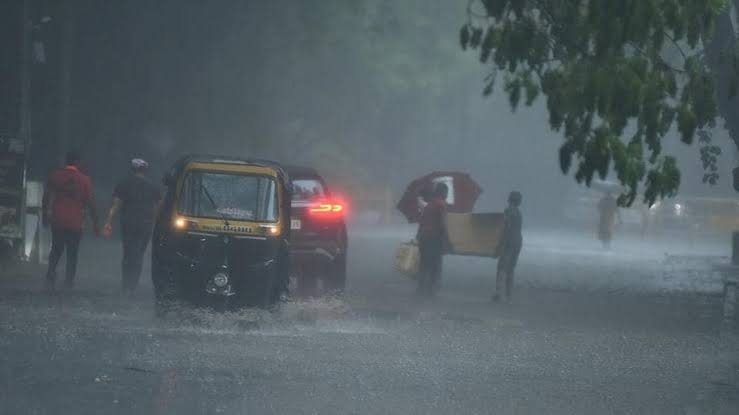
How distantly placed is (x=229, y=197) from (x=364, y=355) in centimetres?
373

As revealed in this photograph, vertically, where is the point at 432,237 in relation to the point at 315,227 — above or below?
below

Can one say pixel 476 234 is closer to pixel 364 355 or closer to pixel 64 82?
pixel 64 82

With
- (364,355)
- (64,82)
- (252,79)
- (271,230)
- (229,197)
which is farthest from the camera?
(252,79)

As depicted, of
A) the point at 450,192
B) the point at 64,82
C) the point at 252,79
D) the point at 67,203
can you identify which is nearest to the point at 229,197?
the point at 67,203

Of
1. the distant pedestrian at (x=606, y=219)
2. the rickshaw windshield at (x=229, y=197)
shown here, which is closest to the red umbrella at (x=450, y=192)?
the rickshaw windshield at (x=229, y=197)

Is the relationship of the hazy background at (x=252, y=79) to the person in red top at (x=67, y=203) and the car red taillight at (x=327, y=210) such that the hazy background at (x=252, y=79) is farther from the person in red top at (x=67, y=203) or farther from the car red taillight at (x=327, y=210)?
the person in red top at (x=67, y=203)

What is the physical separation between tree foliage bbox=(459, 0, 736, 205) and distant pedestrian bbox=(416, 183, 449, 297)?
917 centimetres

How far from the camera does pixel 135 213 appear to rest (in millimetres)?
19484

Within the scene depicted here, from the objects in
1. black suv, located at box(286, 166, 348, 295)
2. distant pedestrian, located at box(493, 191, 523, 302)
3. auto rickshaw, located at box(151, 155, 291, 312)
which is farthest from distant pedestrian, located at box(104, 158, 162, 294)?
distant pedestrian, located at box(493, 191, 523, 302)

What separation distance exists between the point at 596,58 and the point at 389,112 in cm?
4598

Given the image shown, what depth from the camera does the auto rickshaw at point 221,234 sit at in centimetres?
1669

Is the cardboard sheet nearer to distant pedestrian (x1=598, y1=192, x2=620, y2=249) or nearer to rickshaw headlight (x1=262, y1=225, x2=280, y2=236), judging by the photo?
rickshaw headlight (x1=262, y1=225, x2=280, y2=236)

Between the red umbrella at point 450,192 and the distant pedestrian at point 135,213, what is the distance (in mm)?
6482

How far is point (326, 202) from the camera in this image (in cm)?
2072
